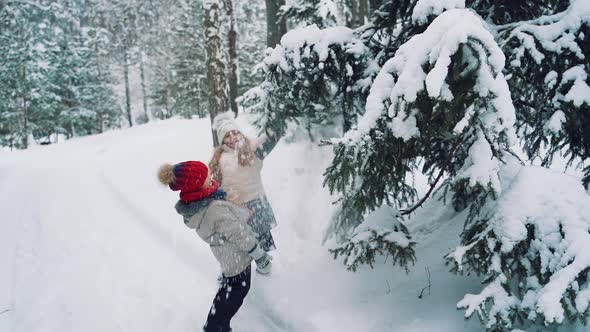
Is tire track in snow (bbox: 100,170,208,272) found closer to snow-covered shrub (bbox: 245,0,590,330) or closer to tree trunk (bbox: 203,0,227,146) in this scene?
tree trunk (bbox: 203,0,227,146)

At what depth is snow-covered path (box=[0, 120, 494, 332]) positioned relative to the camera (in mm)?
3824

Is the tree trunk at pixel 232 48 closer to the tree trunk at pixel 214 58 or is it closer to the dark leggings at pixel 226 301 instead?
the tree trunk at pixel 214 58

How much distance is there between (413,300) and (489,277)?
40.5 inches

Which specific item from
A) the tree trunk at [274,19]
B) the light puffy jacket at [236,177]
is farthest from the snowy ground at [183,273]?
the tree trunk at [274,19]

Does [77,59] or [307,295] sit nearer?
[307,295]

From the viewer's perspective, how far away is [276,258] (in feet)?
17.6

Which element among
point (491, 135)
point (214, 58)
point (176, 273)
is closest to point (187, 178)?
point (491, 135)

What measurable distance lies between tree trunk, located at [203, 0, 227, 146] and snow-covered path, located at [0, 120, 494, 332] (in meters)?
1.76

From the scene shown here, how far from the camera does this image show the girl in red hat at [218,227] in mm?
3436

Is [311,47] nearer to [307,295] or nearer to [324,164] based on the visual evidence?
[307,295]

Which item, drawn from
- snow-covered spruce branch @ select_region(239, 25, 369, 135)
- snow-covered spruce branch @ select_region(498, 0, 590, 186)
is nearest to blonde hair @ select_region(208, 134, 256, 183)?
snow-covered spruce branch @ select_region(239, 25, 369, 135)

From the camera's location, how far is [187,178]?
3408mm

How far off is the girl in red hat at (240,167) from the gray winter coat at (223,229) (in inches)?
40.5

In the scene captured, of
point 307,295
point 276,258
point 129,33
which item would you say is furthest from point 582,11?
point 129,33
